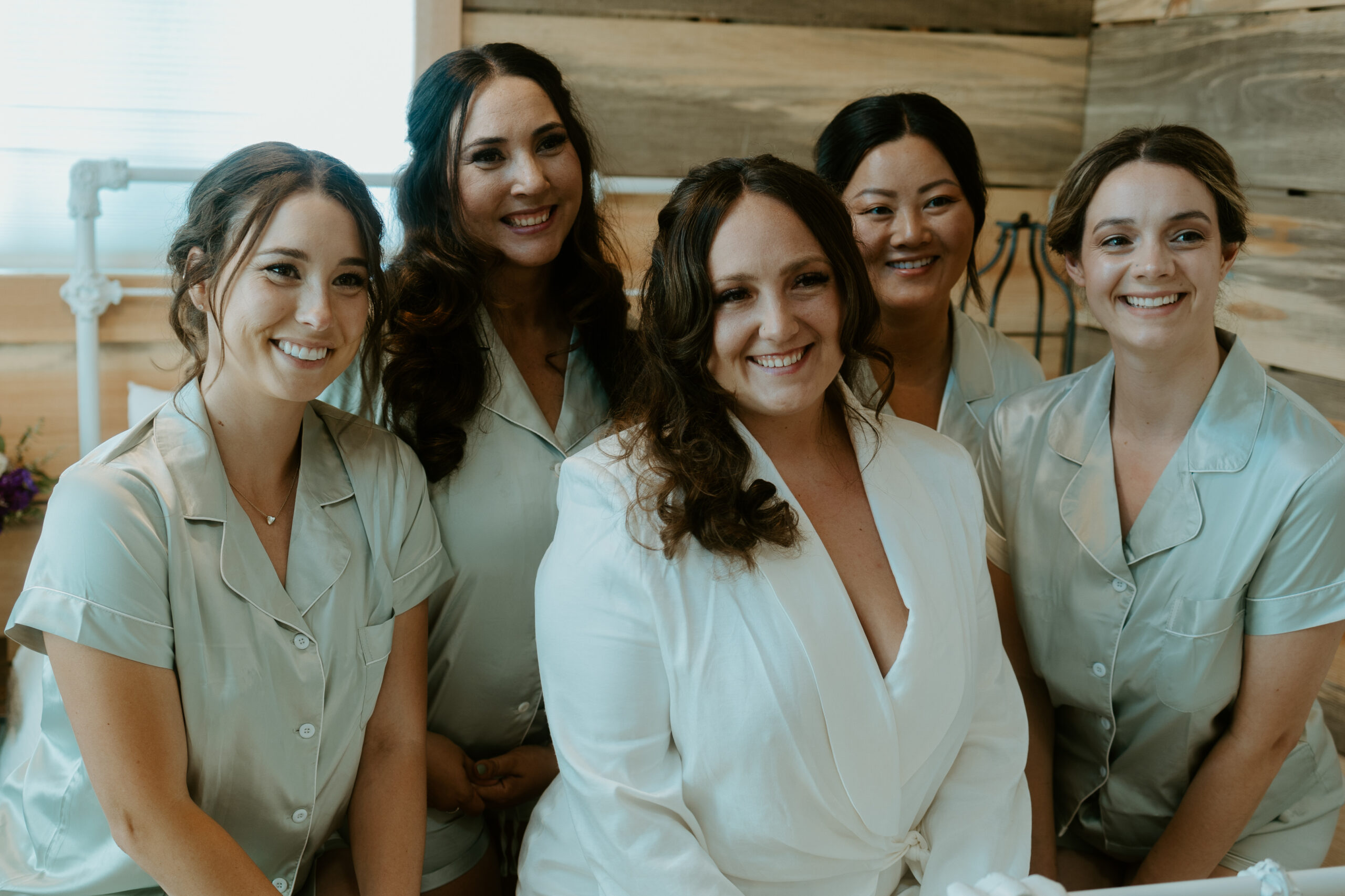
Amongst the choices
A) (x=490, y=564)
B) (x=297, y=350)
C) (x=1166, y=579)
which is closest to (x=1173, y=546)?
(x=1166, y=579)

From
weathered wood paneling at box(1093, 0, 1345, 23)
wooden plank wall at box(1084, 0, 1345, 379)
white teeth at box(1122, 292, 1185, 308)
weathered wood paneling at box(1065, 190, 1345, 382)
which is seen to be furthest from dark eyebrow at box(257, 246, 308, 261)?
weathered wood paneling at box(1093, 0, 1345, 23)

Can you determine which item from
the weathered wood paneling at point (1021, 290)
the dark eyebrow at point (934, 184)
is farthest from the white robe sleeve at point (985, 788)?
the weathered wood paneling at point (1021, 290)

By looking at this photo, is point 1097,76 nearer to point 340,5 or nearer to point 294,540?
point 340,5

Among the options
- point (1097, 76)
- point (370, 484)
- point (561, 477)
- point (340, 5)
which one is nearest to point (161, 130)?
point (340, 5)

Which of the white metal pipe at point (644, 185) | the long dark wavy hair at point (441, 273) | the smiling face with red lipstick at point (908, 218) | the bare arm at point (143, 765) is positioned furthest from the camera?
the white metal pipe at point (644, 185)

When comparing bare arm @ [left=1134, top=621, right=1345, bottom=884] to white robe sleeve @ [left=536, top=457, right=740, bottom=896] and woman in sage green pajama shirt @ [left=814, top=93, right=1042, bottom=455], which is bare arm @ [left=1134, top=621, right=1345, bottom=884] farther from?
white robe sleeve @ [left=536, top=457, right=740, bottom=896]

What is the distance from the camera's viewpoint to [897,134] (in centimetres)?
190

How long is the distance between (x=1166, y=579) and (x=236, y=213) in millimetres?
1333

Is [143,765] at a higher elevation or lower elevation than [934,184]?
lower

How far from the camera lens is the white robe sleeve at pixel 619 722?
131cm

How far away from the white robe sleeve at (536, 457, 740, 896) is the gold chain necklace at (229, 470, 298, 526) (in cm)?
39

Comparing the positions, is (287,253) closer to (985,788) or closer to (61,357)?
(985,788)

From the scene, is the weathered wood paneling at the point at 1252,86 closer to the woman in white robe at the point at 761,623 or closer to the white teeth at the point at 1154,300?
the white teeth at the point at 1154,300

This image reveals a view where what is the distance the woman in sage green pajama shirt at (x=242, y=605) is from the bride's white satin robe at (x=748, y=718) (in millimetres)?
263
